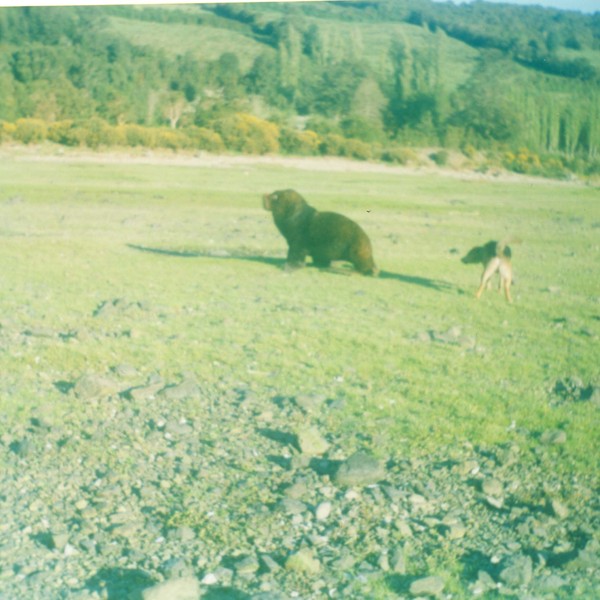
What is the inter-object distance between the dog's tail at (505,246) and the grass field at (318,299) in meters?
0.06

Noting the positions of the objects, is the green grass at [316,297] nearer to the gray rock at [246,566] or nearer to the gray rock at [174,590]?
the gray rock at [246,566]

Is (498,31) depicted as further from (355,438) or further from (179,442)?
(179,442)

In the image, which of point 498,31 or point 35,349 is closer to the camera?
point 498,31

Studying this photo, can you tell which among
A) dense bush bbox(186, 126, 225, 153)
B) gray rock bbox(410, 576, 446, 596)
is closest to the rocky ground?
gray rock bbox(410, 576, 446, 596)

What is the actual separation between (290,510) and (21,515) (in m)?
1.23

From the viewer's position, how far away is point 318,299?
5.22m

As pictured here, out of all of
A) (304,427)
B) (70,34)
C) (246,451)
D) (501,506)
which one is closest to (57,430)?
(246,451)

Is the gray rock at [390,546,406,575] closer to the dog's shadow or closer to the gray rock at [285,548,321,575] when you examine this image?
the gray rock at [285,548,321,575]

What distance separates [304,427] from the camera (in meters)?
3.96

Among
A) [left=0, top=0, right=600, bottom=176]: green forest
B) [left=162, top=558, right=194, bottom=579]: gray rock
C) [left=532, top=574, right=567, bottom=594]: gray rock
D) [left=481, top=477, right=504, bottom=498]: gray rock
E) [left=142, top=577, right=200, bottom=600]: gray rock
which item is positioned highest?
[left=0, top=0, right=600, bottom=176]: green forest

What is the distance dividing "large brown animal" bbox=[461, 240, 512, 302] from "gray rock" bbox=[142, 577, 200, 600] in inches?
102

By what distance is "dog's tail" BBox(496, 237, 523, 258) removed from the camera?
14.9 ft

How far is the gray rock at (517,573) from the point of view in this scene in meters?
2.90

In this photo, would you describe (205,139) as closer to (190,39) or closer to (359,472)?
(190,39)
